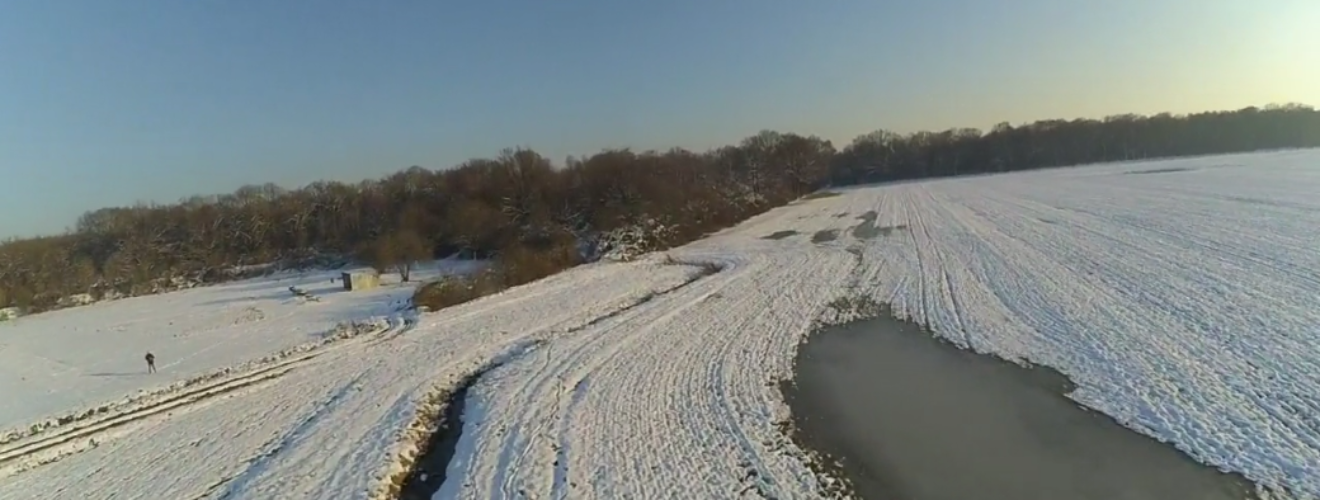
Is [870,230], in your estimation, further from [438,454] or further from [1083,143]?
[1083,143]

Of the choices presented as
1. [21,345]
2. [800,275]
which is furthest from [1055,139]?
[21,345]

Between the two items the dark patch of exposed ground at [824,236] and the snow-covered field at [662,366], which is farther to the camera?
the dark patch of exposed ground at [824,236]

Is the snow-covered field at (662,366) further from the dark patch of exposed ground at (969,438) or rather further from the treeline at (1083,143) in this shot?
the treeline at (1083,143)

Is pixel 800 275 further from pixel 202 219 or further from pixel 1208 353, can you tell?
pixel 202 219

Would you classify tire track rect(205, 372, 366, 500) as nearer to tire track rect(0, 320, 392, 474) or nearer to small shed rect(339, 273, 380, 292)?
tire track rect(0, 320, 392, 474)

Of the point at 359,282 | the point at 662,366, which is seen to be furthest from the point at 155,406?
the point at 359,282

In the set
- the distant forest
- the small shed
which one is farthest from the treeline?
the small shed

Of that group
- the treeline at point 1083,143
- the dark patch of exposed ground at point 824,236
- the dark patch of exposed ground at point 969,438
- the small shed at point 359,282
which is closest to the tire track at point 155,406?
the dark patch of exposed ground at point 969,438
